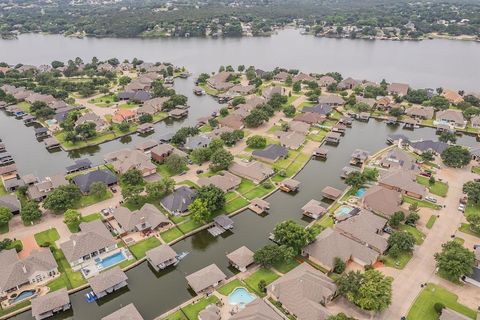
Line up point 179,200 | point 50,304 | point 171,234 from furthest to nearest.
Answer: point 179,200
point 171,234
point 50,304

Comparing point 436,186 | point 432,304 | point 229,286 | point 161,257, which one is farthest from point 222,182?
point 436,186

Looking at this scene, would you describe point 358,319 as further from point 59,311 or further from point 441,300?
point 59,311

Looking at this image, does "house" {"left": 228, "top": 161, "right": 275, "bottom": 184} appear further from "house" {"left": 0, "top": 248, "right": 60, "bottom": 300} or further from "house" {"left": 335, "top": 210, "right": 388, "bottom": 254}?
"house" {"left": 0, "top": 248, "right": 60, "bottom": 300}

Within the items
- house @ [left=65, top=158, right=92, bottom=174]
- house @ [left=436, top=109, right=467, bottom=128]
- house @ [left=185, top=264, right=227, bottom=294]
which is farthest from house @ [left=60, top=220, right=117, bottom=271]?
house @ [left=436, top=109, right=467, bottom=128]

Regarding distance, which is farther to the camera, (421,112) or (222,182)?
(421,112)

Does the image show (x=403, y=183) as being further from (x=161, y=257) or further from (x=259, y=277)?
(x=161, y=257)

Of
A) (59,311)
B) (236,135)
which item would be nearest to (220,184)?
(236,135)
